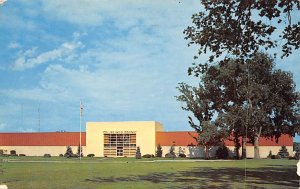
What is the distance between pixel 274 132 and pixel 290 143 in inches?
625

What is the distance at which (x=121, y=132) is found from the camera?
82.9 metres

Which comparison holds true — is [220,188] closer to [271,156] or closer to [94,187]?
[94,187]

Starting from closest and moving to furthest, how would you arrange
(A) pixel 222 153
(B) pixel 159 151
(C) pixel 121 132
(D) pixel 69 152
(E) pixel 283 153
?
(A) pixel 222 153
(E) pixel 283 153
(D) pixel 69 152
(B) pixel 159 151
(C) pixel 121 132

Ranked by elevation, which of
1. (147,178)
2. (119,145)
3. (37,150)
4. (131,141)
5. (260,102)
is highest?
(260,102)

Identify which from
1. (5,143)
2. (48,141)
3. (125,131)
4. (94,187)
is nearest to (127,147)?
(125,131)

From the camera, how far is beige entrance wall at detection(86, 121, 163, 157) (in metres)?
82.0

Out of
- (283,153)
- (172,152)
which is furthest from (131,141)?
(283,153)

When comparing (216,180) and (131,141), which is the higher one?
(131,141)

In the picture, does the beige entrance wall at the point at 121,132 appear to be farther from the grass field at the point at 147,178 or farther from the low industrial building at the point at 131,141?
the grass field at the point at 147,178

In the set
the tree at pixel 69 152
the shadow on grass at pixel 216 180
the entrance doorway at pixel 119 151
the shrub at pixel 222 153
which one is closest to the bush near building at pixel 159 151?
the entrance doorway at pixel 119 151

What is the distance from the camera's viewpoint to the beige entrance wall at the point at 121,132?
82000 mm

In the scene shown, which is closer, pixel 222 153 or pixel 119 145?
pixel 222 153

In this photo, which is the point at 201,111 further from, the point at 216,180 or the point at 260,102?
the point at 216,180

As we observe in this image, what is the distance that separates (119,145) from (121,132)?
2.44 meters
